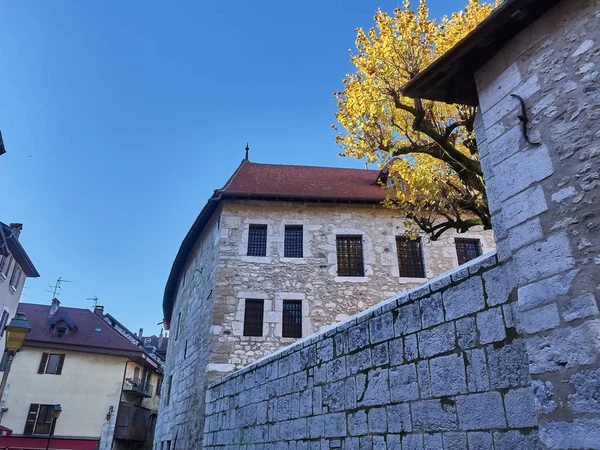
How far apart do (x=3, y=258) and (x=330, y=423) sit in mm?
18667

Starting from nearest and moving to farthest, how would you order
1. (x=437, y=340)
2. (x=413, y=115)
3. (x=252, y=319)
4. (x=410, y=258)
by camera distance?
(x=437, y=340)
(x=413, y=115)
(x=252, y=319)
(x=410, y=258)

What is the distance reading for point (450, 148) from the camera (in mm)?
7586

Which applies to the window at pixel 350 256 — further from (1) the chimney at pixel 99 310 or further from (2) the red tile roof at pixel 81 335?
(1) the chimney at pixel 99 310

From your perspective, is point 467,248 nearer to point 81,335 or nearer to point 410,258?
point 410,258

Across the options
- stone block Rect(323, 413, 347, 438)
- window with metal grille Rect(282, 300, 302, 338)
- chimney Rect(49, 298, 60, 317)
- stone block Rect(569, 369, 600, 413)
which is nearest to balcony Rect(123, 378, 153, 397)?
chimney Rect(49, 298, 60, 317)

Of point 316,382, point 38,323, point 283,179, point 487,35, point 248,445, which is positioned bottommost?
point 248,445

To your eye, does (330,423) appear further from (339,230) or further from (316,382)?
(339,230)

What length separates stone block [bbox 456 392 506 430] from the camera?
300 centimetres

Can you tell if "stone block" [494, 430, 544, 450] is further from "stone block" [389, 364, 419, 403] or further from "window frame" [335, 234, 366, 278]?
"window frame" [335, 234, 366, 278]

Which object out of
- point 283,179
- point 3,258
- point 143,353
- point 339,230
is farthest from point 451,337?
point 143,353

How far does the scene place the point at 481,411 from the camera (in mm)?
3119

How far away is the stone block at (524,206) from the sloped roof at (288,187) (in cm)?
949

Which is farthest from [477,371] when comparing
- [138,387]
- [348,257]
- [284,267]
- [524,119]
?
[138,387]

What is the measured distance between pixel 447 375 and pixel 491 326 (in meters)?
0.58
